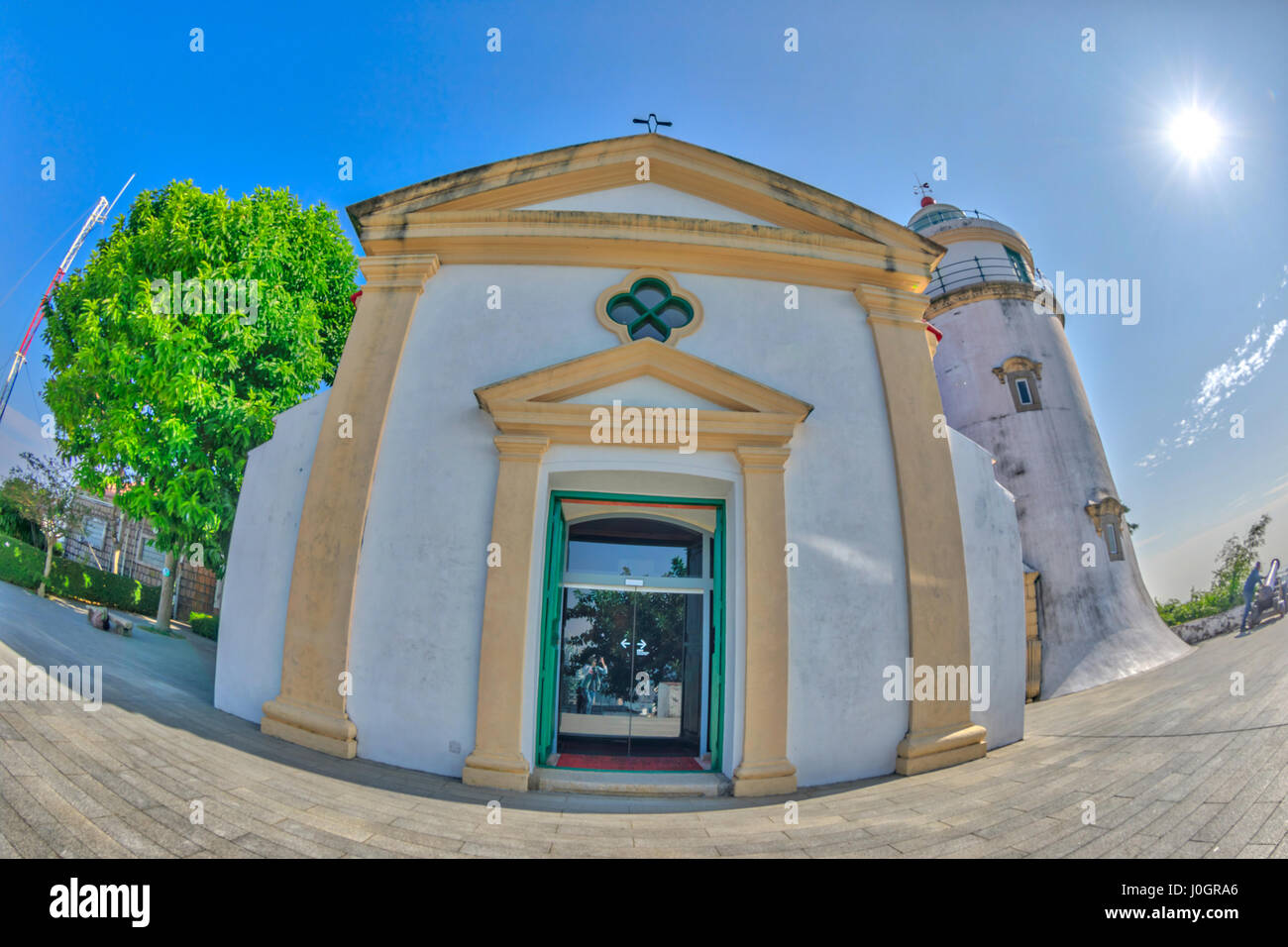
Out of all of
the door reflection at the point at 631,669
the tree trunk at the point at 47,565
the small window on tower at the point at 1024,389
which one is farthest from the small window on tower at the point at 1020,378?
the tree trunk at the point at 47,565

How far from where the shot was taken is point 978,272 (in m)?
16.9

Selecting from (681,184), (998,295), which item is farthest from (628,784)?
(998,295)

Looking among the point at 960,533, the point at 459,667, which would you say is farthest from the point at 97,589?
the point at 960,533

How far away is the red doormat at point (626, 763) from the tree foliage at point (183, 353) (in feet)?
33.2

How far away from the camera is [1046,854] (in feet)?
11.4

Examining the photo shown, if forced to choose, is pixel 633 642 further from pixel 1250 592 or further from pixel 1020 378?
pixel 1250 592

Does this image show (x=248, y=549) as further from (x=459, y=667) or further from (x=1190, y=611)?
(x=1190, y=611)

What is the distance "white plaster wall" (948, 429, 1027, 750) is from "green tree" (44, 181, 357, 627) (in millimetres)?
13373

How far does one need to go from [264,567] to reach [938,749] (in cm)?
844

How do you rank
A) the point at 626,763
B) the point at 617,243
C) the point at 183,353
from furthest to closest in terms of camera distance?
A: the point at 183,353 < the point at 617,243 < the point at 626,763

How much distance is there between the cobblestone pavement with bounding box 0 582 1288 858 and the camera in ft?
11.3

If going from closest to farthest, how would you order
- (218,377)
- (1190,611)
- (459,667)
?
(459,667), (218,377), (1190,611)

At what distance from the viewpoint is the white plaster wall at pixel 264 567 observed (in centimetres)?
650
